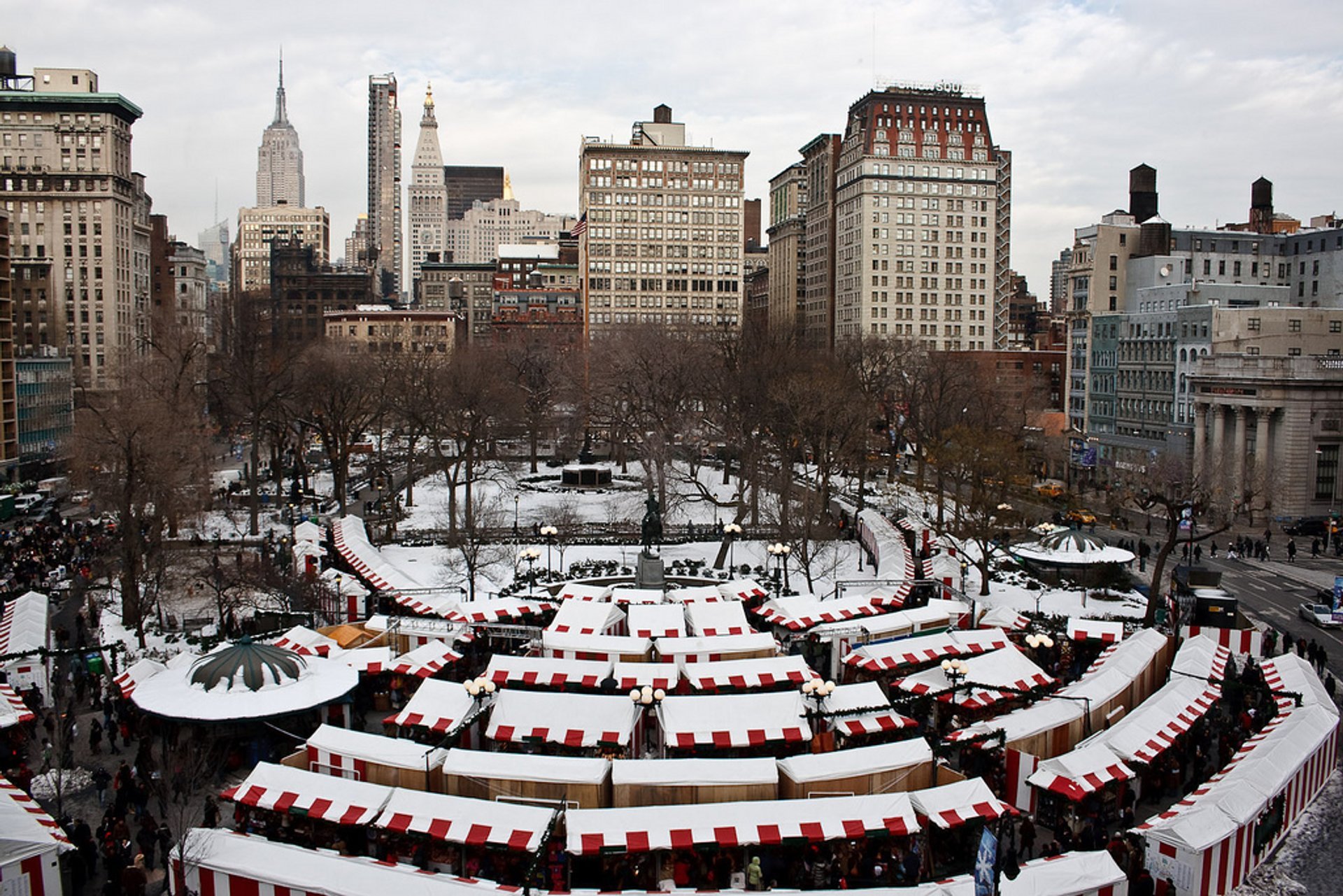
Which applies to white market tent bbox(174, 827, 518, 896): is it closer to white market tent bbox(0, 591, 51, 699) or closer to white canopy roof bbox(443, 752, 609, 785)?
white canopy roof bbox(443, 752, 609, 785)

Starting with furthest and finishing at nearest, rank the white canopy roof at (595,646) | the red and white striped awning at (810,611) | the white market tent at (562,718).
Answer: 1. the red and white striped awning at (810,611)
2. the white canopy roof at (595,646)
3. the white market tent at (562,718)

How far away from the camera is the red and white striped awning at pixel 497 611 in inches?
1371

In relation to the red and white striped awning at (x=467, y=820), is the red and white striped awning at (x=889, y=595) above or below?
above

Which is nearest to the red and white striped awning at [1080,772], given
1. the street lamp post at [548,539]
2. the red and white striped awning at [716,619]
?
the red and white striped awning at [716,619]

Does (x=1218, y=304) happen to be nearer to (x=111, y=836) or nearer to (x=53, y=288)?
(x=111, y=836)

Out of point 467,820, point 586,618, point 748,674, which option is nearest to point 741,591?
point 586,618

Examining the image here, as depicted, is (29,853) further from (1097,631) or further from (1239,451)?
(1239,451)

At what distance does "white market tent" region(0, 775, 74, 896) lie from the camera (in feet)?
62.1

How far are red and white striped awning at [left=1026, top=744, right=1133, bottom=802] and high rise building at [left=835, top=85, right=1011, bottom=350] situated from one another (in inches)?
4256

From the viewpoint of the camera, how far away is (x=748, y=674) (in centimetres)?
2911

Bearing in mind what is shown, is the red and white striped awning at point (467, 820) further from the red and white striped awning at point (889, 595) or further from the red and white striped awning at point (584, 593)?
the red and white striped awning at point (889, 595)

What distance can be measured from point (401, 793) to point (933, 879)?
11016 millimetres

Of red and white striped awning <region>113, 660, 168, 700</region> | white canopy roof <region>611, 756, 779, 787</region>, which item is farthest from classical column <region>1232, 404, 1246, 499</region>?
red and white striped awning <region>113, 660, 168, 700</region>

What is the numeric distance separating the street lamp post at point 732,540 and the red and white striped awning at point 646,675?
51.3ft
